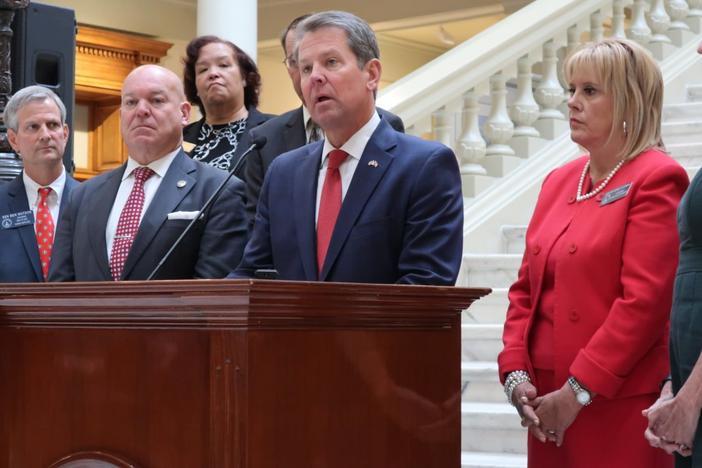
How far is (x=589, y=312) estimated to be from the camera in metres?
2.53

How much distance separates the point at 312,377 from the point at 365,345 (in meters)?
0.14

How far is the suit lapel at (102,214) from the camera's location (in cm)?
301

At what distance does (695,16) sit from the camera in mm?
6910

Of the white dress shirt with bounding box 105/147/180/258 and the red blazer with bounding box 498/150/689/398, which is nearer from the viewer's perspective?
the red blazer with bounding box 498/150/689/398

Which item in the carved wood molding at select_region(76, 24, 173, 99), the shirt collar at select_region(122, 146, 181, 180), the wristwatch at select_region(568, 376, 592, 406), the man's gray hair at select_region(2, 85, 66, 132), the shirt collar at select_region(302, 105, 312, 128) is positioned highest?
the carved wood molding at select_region(76, 24, 173, 99)

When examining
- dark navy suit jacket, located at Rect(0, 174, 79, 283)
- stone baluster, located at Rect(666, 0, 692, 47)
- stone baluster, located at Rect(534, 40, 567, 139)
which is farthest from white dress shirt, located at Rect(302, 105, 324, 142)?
stone baluster, located at Rect(666, 0, 692, 47)

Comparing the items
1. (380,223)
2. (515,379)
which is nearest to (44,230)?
(380,223)

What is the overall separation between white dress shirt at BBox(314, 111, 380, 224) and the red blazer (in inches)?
16.1

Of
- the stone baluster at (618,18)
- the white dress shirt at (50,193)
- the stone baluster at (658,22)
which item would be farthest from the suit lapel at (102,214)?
the stone baluster at (658,22)

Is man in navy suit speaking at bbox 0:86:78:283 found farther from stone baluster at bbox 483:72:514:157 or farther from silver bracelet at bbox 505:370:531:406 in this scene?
stone baluster at bbox 483:72:514:157

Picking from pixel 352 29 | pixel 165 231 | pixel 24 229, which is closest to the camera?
pixel 352 29

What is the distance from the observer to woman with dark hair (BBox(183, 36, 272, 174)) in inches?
156

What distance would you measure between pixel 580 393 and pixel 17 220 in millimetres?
1907

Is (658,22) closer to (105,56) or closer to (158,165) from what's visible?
(158,165)
